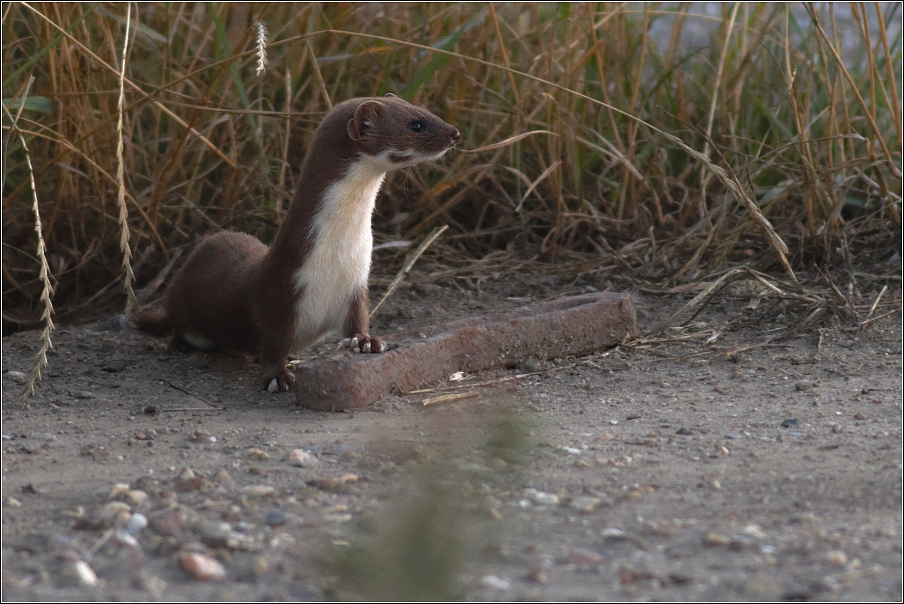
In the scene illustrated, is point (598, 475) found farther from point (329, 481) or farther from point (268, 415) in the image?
point (268, 415)

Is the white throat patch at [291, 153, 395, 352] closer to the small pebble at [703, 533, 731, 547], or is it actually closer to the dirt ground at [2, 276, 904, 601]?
the dirt ground at [2, 276, 904, 601]

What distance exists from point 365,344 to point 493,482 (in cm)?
101

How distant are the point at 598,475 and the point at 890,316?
177cm

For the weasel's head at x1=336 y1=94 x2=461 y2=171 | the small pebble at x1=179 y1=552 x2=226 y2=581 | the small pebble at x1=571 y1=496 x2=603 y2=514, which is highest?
the weasel's head at x1=336 y1=94 x2=461 y2=171

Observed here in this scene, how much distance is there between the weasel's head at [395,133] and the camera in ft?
10.7

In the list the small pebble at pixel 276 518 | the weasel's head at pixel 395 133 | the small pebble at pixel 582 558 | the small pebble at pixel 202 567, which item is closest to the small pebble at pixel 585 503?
the small pebble at pixel 582 558

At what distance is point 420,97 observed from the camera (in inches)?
188

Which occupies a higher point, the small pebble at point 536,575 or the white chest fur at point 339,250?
the white chest fur at point 339,250

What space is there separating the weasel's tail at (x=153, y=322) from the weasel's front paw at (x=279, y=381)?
740 mm

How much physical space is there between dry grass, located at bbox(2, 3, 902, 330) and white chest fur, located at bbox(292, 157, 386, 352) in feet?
2.79

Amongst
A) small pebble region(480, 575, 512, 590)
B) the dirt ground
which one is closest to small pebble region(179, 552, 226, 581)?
the dirt ground

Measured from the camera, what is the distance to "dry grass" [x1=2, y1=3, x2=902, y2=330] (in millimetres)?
4188

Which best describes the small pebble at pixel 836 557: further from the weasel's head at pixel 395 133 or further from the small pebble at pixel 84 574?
the weasel's head at pixel 395 133

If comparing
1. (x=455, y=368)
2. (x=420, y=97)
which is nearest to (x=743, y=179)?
(x=420, y=97)
